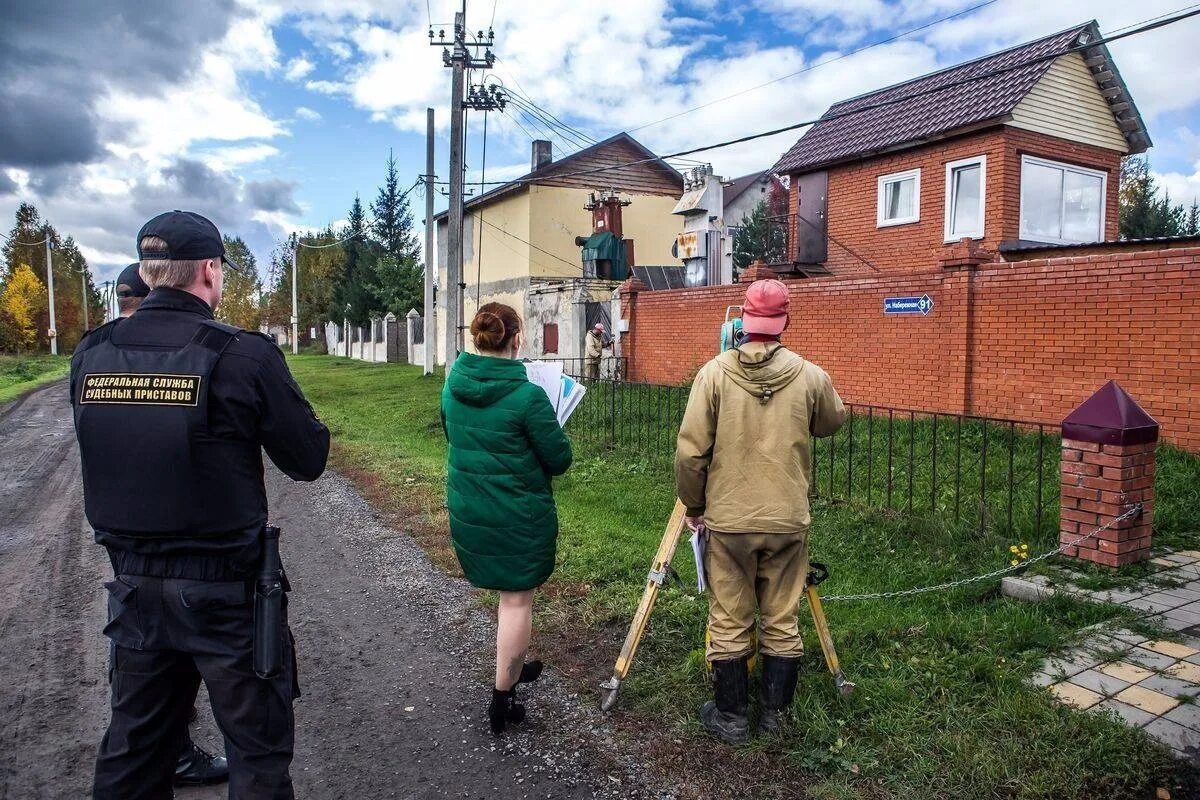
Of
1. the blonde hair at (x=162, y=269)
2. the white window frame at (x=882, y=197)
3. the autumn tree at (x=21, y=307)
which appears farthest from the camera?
the autumn tree at (x=21, y=307)

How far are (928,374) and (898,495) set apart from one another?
13.9ft

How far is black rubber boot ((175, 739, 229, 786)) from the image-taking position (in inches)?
124

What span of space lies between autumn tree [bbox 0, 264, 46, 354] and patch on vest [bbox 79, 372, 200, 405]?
52.1 metres

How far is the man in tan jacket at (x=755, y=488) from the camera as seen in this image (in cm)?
328

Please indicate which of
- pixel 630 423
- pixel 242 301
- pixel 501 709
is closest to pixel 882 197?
pixel 630 423

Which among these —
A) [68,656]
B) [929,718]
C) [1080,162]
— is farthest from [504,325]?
[1080,162]

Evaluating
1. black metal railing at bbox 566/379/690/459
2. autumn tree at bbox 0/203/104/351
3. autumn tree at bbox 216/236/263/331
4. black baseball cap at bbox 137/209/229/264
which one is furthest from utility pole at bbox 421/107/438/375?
autumn tree at bbox 0/203/104/351

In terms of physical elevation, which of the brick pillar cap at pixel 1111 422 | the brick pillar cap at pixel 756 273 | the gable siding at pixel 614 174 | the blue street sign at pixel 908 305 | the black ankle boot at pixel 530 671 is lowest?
the black ankle boot at pixel 530 671

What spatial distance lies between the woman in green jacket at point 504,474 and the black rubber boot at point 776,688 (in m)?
1.04

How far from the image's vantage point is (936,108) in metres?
16.0

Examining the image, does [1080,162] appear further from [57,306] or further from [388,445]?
[57,306]

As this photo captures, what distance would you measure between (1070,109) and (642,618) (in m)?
15.9

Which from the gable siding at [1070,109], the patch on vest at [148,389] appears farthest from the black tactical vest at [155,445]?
the gable siding at [1070,109]

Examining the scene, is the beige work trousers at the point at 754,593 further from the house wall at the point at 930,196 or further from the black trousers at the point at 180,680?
the house wall at the point at 930,196
